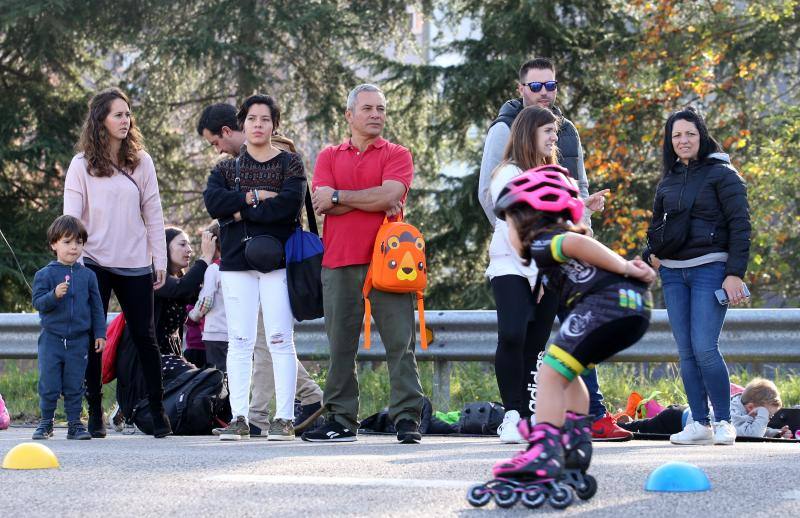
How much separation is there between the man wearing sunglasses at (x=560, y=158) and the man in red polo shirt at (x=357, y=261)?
1.55ft

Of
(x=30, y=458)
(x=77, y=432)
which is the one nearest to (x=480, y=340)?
(x=77, y=432)

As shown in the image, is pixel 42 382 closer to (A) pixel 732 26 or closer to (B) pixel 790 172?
(B) pixel 790 172

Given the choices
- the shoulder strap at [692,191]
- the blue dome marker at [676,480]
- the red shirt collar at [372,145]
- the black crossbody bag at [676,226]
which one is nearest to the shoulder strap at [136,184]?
the red shirt collar at [372,145]

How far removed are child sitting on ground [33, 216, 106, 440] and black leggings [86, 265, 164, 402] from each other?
11 cm

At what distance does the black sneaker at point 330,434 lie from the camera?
7773 mm

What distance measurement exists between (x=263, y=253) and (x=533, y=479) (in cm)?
352

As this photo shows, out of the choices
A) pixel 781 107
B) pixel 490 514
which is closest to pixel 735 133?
pixel 781 107

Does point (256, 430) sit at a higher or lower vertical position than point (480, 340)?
lower

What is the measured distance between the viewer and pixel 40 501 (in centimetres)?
480

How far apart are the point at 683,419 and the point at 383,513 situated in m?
4.36

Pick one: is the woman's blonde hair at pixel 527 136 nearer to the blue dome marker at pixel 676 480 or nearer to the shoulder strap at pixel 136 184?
the shoulder strap at pixel 136 184

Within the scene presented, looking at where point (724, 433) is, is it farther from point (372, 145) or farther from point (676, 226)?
point (372, 145)

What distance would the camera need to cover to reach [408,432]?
754cm

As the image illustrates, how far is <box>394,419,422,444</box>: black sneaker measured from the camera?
7527 millimetres
